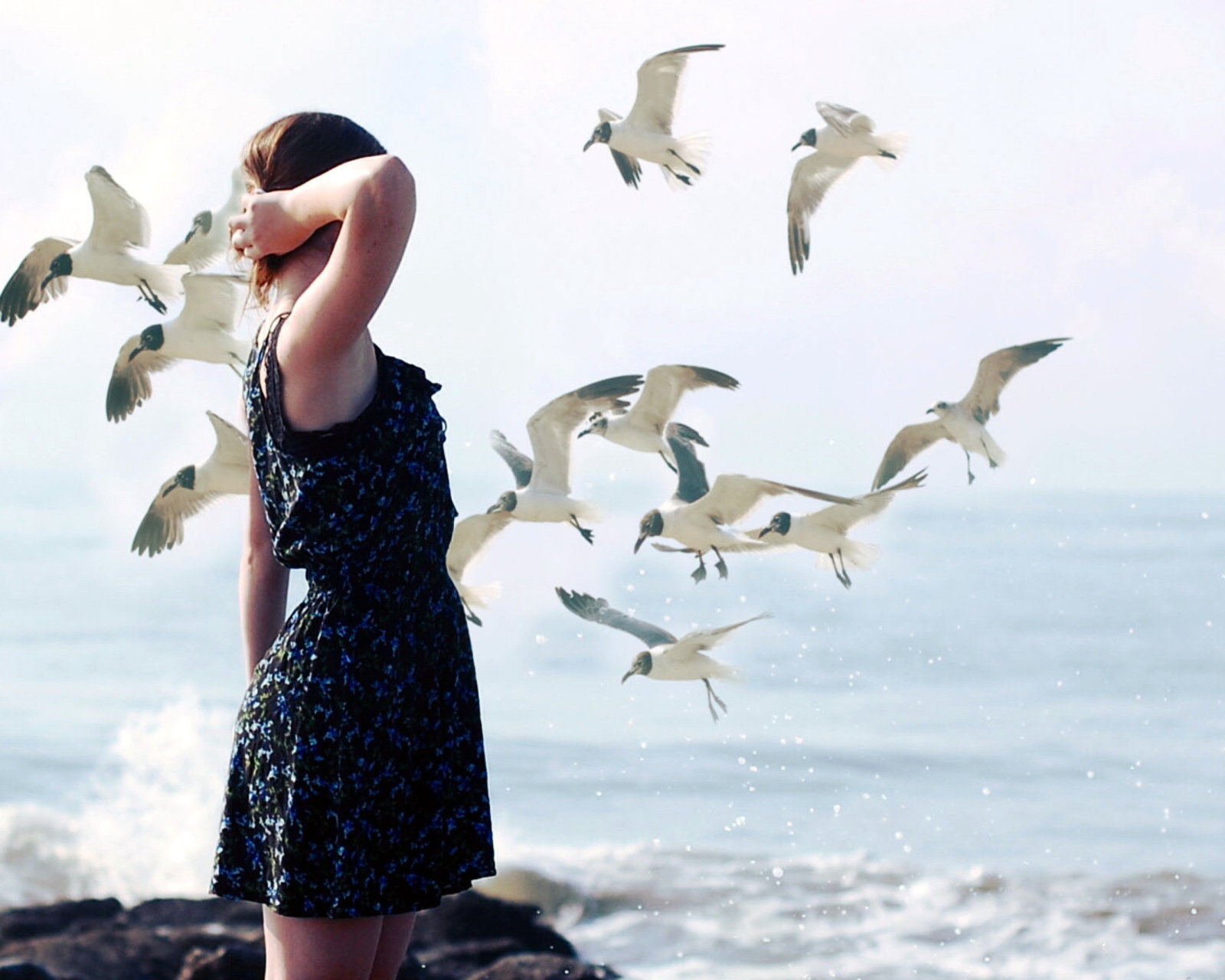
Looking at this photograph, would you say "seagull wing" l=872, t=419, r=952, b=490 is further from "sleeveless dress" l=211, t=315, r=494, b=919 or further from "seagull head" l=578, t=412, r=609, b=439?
"sleeveless dress" l=211, t=315, r=494, b=919

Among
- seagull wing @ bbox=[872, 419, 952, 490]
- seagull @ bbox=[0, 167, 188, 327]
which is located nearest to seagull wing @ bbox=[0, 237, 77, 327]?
seagull @ bbox=[0, 167, 188, 327]

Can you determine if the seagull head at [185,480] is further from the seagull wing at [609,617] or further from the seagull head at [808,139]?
the seagull head at [808,139]

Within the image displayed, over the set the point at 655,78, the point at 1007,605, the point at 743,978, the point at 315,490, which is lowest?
the point at 743,978

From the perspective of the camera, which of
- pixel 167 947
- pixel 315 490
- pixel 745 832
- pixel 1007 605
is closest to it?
pixel 315 490

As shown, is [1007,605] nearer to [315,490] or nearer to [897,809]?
[897,809]

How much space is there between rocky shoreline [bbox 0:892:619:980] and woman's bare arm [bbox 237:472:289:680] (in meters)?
1.08

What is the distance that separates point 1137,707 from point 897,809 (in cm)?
44

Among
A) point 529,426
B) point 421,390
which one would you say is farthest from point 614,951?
point 421,390

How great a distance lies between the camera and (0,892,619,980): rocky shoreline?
6.25ft

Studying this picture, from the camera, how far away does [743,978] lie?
2066 mm

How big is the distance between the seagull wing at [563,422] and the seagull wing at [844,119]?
0.51 meters

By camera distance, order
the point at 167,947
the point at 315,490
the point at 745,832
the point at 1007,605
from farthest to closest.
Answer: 1. the point at 1007,605
2. the point at 745,832
3. the point at 167,947
4. the point at 315,490

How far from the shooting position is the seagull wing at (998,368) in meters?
2.14

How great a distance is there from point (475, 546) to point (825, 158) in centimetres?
81
